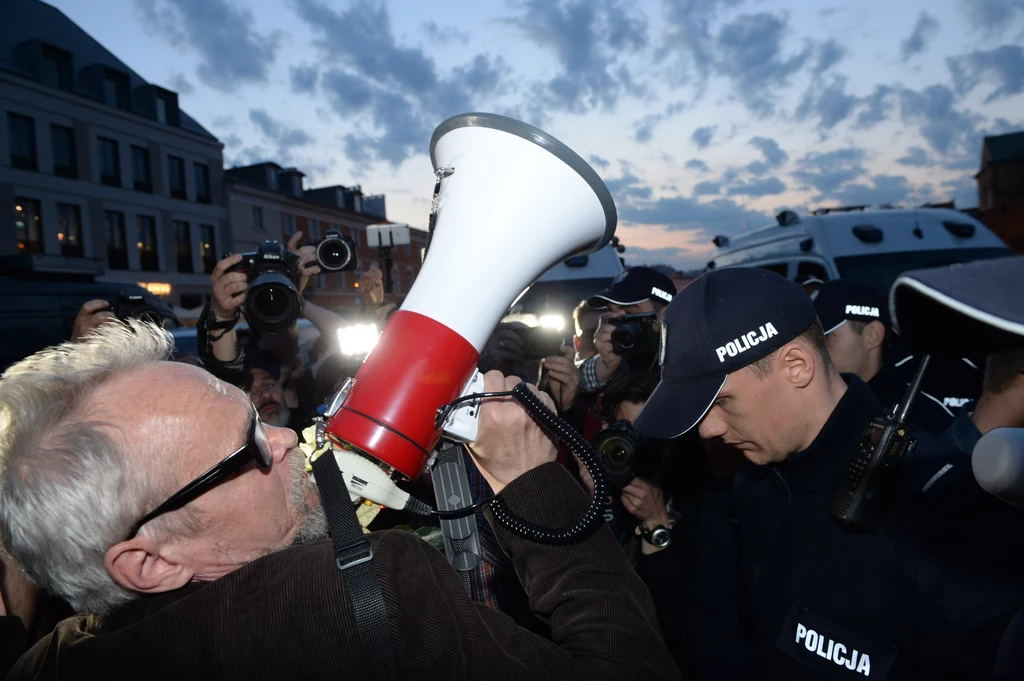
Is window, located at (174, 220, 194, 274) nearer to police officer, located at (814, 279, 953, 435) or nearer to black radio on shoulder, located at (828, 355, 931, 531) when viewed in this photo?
police officer, located at (814, 279, 953, 435)

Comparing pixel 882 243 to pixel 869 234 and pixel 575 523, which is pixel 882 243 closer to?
pixel 869 234

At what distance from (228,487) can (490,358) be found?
1.98 meters

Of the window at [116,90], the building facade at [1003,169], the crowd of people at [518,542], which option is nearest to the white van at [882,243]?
the crowd of people at [518,542]

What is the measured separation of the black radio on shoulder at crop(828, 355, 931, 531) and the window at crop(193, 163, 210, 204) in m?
35.4

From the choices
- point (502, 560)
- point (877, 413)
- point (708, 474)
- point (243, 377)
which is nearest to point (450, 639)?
point (502, 560)

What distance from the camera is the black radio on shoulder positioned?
4.71ft

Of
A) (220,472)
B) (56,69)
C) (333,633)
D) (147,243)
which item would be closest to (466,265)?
(220,472)

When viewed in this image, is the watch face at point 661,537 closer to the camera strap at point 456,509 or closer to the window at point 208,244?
the camera strap at point 456,509

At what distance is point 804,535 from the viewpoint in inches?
66.9

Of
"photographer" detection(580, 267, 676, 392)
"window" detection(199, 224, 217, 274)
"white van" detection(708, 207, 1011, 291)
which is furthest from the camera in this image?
"window" detection(199, 224, 217, 274)

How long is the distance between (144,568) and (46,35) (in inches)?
1380

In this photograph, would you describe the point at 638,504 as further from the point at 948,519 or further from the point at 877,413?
the point at 948,519

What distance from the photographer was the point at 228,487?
51.4 inches

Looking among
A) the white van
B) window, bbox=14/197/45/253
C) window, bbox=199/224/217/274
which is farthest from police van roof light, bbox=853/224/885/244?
window, bbox=199/224/217/274
